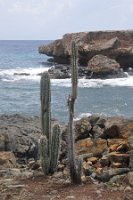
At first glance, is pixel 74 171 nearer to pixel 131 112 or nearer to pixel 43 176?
pixel 43 176

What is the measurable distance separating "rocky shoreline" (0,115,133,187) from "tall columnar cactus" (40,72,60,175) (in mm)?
320

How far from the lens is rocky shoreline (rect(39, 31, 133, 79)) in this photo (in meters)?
45.2

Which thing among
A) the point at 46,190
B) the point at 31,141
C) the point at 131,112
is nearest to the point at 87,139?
the point at 31,141

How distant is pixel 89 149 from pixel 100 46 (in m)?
36.6

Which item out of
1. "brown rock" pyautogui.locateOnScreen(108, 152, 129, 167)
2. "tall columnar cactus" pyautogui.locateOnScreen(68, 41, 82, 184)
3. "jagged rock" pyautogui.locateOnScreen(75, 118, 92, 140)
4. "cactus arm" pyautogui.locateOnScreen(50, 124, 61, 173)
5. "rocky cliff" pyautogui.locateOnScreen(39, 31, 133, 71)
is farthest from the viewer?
"rocky cliff" pyautogui.locateOnScreen(39, 31, 133, 71)

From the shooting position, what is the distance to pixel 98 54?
48.1 m

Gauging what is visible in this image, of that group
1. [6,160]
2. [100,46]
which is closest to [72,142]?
[6,160]

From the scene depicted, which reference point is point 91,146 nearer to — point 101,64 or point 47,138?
point 47,138

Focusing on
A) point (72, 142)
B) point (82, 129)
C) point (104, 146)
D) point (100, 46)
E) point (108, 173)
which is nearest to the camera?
point (72, 142)

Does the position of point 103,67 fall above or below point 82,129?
above

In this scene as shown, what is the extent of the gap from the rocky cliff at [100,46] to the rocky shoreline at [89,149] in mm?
31643

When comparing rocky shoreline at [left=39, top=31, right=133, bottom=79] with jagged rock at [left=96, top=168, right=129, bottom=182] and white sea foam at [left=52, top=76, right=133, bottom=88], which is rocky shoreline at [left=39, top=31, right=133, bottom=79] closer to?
white sea foam at [left=52, top=76, right=133, bottom=88]

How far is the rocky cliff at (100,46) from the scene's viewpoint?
4875 cm

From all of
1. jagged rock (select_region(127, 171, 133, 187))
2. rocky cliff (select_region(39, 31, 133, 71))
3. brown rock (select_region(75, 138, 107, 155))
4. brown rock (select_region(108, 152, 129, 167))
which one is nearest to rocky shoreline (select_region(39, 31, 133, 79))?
rocky cliff (select_region(39, 31, 133, 71))
